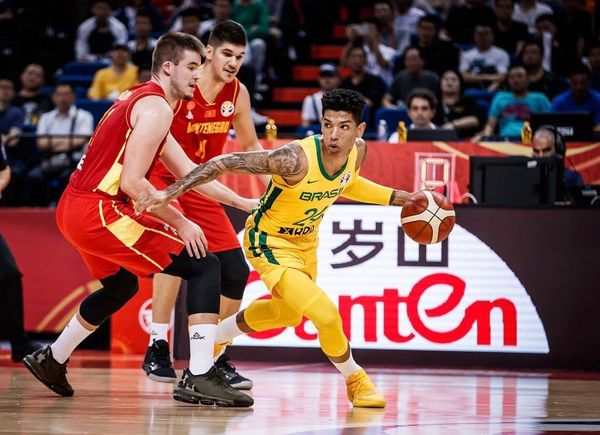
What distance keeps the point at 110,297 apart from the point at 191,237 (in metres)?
0.75

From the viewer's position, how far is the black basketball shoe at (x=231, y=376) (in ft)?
22.4

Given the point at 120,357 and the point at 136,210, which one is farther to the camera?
the point at 120,357

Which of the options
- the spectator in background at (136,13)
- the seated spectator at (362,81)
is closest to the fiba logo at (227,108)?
the seated spectator at (362,81)

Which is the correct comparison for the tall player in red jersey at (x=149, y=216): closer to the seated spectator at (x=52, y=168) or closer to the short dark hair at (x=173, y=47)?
the short dark hair at (x=173, y=47)

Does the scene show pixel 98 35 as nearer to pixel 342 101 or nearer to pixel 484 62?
pixel 484 62

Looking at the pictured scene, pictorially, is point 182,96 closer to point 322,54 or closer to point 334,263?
point 334,263

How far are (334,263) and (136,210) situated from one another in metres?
3.26

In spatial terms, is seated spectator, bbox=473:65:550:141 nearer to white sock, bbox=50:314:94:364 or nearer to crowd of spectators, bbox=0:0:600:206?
crowd of spectators, bbox=0:0:600:206

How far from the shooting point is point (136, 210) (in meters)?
5.86

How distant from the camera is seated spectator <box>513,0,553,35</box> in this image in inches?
567

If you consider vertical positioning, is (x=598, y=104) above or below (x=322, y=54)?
below

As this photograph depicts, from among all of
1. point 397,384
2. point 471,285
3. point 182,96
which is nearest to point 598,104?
point 471,285

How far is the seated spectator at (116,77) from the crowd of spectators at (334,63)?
0.06 ft

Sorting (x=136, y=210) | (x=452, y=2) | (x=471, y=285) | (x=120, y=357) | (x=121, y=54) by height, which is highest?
(x=452, y=2)
